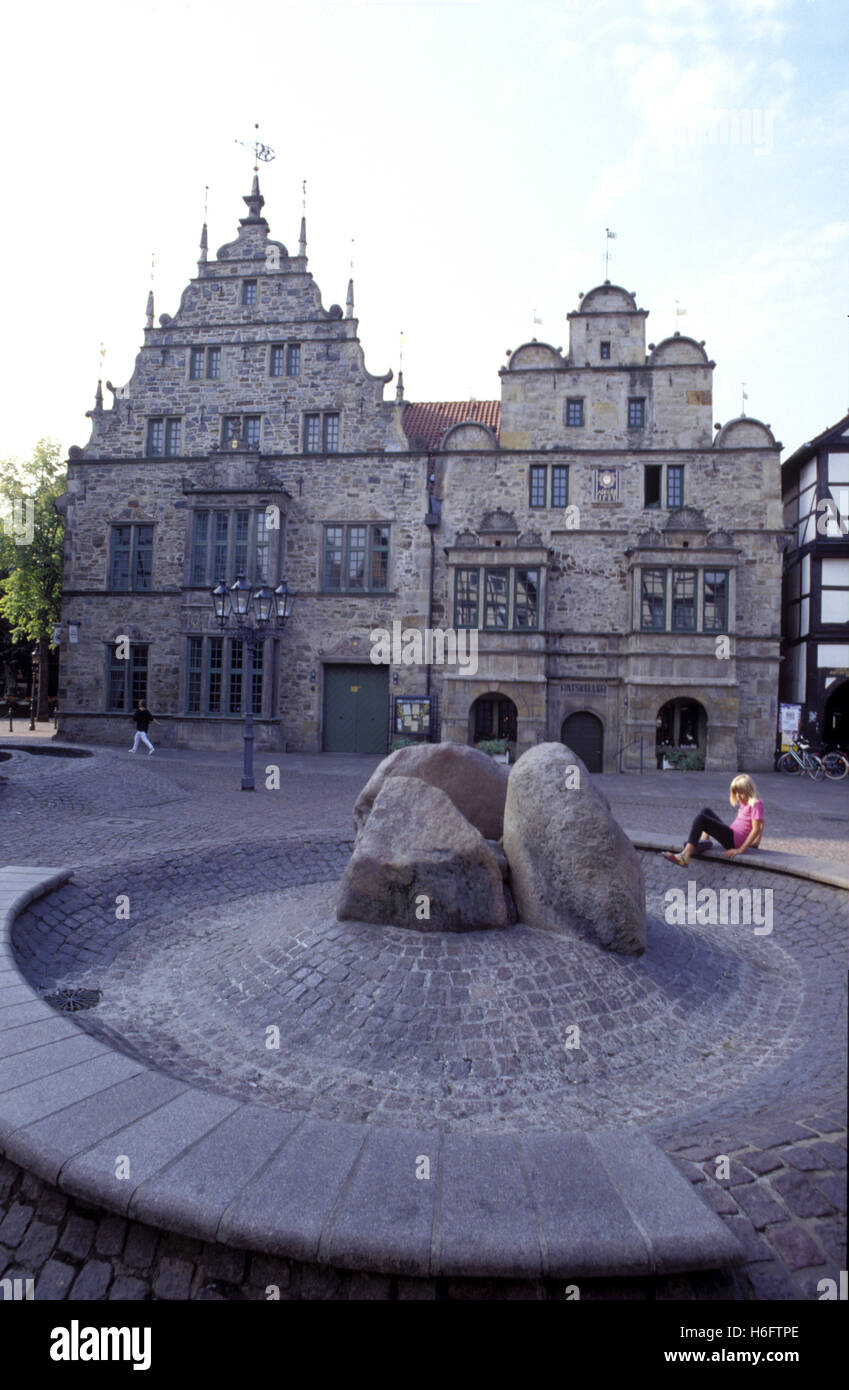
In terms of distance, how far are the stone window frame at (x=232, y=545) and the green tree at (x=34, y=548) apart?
47.6ft

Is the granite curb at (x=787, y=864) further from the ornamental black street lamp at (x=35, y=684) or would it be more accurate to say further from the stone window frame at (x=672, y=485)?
the ornamental black street lamp at (x=35, y=684)

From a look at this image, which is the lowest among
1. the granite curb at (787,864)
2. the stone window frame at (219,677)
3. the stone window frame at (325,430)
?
the granite curb at (787,864)

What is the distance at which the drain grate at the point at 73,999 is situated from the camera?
17.4 ft

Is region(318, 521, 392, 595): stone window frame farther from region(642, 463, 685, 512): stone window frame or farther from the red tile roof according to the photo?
region(642, 463, 685, 512): stone window frame

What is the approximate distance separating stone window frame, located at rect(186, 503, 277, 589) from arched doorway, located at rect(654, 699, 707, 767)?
13.6 metres

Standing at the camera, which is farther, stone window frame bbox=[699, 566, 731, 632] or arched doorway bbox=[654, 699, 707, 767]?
arched doorway bbox=[654, 699, 707, 767]

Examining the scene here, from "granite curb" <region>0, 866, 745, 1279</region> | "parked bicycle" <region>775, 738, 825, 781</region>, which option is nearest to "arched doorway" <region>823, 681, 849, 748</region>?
"parked bicycle" <region>775, 738, 825, 781</region>

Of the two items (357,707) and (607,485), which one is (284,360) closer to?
(607,485)

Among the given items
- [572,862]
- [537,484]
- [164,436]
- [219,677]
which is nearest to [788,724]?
[537,484]

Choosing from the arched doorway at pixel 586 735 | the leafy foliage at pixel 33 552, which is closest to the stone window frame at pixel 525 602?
the arched doorway at pixel 586 735

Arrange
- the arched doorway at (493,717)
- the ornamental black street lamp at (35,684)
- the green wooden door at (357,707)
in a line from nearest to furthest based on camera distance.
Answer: the arched doorway at (493,717) → the green wooden door at (357,707) → the ornamental black street lamp at (35,684)

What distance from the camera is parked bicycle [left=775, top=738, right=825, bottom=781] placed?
2258cm

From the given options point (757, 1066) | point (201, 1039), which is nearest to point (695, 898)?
point (757, 1066)

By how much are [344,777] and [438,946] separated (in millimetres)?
13494
